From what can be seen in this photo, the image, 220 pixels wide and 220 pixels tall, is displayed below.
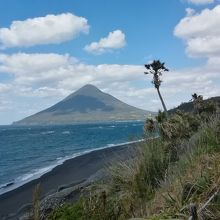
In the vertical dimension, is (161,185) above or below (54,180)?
above

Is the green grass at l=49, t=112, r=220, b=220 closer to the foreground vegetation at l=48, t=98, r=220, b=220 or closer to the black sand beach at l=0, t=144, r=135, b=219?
the foreground vegetation at l=48, t=98, r=220, b=220

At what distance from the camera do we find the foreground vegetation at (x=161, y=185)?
6891 millimetres

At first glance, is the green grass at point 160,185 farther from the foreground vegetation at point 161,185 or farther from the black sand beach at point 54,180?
the black sand beach at point 54,180

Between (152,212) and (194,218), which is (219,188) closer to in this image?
(152,212)

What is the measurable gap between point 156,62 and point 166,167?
3166cm

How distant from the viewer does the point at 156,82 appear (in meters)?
41.5

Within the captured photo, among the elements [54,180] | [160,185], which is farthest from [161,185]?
[54,180]

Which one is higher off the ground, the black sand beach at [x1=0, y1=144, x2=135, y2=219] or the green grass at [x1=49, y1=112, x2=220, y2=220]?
the green grass at [x1=49, y1=112, x2=220, y2=220]

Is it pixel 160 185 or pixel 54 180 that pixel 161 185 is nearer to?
pixel 160 185

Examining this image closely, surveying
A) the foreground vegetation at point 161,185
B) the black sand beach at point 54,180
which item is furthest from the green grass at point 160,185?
the black sand beach at point 54,180

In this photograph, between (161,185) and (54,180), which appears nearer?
(161,185)

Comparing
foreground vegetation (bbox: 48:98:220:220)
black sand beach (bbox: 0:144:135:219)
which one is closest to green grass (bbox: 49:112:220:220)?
foreground vegetation (bbox: 48:98:220:220)

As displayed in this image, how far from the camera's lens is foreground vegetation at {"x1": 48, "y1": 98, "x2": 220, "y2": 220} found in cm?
689

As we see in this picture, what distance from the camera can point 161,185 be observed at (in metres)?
8.52
